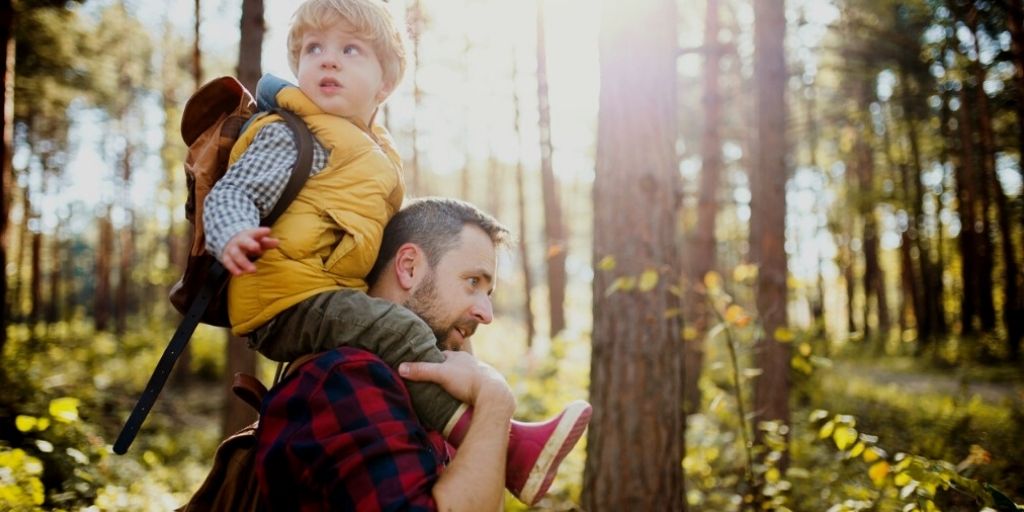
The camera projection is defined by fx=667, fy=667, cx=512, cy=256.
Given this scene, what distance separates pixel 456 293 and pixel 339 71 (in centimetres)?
74

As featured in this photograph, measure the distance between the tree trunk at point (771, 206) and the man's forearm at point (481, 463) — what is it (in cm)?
608

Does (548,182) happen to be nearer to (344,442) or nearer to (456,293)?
(456,293)

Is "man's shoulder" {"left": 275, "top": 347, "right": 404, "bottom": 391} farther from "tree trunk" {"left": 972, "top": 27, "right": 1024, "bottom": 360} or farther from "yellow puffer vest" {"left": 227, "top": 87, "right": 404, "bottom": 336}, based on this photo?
"tree trunk" {"left": 972, "top": 27, "right": 1024, "bottom": 360}

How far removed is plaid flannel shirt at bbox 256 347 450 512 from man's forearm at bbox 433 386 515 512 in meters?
0.04

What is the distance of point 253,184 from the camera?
171 centimetres

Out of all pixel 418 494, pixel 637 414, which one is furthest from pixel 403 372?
pixel 637 414

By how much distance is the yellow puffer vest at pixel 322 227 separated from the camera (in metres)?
1.79

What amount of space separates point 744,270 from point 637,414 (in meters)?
1.24

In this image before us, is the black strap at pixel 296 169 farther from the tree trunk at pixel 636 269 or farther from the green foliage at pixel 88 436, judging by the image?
the tree trunk at pixel 636 269

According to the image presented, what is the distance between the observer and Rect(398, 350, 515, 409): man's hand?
67.6 inches

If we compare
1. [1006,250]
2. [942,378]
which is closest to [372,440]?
[942,378]

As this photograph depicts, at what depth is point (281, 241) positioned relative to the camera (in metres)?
1.78

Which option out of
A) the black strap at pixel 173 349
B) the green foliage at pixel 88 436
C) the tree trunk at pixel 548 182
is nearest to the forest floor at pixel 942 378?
the tree trunk at pixel 548 182

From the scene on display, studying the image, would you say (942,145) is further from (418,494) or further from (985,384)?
(418,494)
